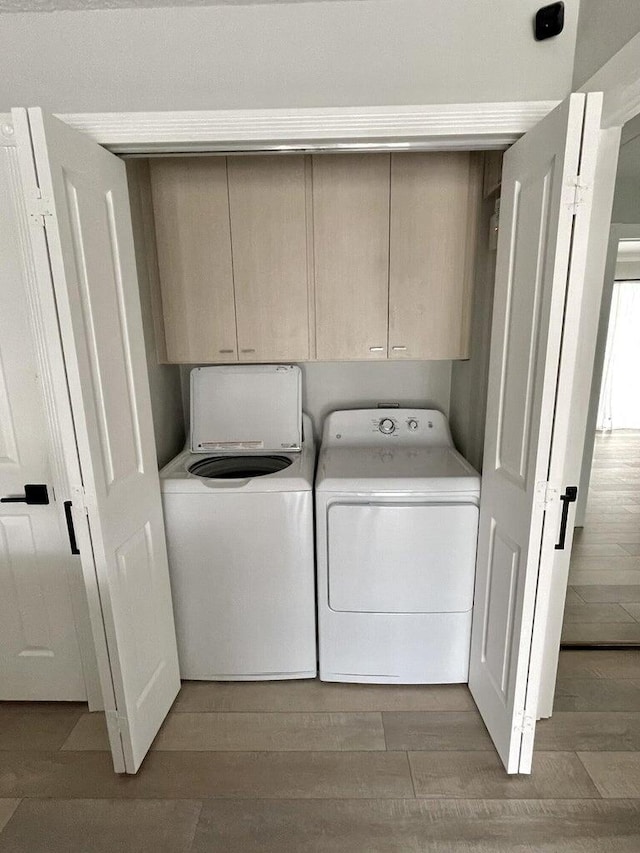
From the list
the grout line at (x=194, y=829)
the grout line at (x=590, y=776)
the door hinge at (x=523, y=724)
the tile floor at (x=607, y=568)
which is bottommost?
the grout line at (x=194, y=829)

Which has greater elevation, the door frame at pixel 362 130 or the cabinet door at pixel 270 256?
the door frame at pixel 362 130

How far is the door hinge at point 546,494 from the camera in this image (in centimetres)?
129

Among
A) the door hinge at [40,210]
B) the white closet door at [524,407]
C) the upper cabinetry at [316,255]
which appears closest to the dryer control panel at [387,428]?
the upper cabinetry at [316,255]

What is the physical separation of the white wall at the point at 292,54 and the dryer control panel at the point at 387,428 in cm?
Answer: 130

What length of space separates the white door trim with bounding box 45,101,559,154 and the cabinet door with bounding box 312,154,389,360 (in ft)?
1.54

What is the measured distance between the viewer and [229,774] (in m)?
1.55

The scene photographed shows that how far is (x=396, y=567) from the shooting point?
182 centimetres

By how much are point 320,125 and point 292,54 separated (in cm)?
34

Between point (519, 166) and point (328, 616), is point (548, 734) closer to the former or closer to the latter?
point (328, 616)

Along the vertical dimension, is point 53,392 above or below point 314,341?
below

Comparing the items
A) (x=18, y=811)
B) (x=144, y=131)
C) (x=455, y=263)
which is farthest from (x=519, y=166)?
(x=18, y=811)

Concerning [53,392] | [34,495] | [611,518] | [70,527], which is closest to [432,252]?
[53,392]

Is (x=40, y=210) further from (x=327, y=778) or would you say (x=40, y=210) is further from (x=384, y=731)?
(x=384, y=731)

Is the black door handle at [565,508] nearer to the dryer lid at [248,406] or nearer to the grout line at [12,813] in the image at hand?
the dryer lid at [248,406]
